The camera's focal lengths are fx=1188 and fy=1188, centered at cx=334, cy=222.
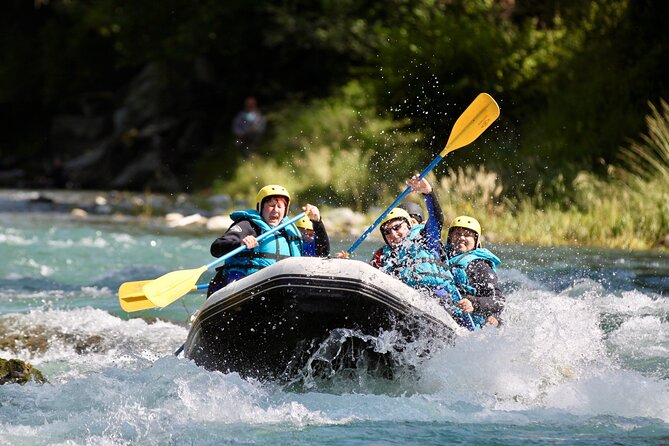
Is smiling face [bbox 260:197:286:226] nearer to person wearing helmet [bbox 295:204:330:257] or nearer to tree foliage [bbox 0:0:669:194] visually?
person wearing helmet [bbox 295:204:330:257]

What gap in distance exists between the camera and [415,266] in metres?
7.09

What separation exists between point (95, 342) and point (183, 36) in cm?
1587

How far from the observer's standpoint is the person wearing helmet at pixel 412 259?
7.07 meters

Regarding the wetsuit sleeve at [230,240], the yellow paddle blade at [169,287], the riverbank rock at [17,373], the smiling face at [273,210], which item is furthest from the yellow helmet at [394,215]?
the riverbank rock at [17,373]

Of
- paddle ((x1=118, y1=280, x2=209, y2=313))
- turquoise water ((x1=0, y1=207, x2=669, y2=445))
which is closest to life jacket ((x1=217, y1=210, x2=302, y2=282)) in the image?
paddle ((x1=118, y1=280, x2=209, y2=313))

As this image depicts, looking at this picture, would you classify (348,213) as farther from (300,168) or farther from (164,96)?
(164,96)

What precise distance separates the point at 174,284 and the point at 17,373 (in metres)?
1.07

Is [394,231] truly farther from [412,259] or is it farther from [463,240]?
[463,240]

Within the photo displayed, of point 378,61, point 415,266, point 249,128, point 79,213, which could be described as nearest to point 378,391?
point 415,266

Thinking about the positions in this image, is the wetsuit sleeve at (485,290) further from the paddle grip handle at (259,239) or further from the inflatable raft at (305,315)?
the paddle grip handle at (259,239)

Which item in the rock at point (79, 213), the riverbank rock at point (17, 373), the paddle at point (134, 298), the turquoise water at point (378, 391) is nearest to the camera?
the turquoise water at point (378, 391)

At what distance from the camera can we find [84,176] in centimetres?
2653

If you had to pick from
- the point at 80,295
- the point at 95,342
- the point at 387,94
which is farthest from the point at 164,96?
the point at 95,342

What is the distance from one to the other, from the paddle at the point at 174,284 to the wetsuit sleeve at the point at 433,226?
0.88m
